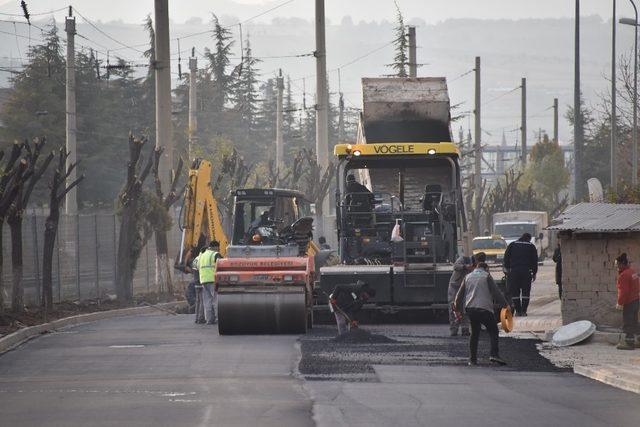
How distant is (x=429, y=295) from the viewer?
29.3m

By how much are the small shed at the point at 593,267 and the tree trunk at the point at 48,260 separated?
39.3ft

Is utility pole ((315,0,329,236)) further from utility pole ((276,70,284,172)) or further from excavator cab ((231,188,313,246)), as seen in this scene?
excavator cab ((231,188,313,246))

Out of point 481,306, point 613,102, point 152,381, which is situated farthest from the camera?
point 613,102

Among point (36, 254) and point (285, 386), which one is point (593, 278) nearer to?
point (285, 386)

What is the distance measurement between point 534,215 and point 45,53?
25.5m

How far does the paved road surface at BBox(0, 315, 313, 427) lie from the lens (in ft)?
52.4

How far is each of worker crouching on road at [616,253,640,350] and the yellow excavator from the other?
590 centimetres

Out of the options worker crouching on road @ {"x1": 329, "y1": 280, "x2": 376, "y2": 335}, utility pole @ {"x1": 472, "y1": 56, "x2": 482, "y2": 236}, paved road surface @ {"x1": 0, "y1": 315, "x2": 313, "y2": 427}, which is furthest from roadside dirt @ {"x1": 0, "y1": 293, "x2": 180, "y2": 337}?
utility pole @ {"x1": 472, "y1": 56, "x2": 482, "y2": 236}

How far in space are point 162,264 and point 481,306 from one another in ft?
71.6

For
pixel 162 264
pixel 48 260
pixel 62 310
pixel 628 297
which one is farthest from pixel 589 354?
pixel 162 264

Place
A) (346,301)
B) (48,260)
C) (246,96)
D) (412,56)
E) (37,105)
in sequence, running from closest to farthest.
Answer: (346,301) < (48,260) < (412,56) < (37,105) < (246,96)

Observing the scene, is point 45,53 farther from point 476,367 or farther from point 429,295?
point 476,367

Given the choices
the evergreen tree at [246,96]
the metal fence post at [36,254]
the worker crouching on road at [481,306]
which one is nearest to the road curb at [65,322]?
the metal fence post at [36,254]

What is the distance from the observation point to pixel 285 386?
62.2 ft
